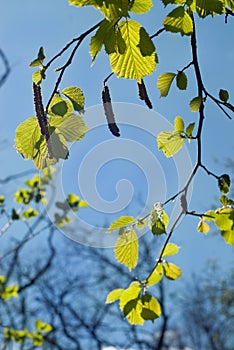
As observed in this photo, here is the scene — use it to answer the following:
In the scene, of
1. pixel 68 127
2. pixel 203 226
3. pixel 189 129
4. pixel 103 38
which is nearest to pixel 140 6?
pixel 103 38

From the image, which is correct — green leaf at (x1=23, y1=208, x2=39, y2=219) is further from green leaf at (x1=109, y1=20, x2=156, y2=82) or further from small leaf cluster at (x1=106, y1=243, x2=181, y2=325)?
green leaf at (x1=109, y1=20, x2=156, y2=82)

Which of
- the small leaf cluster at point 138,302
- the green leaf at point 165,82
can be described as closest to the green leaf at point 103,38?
the green leaf at point 165,82

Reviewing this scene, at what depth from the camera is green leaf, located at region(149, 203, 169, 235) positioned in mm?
798

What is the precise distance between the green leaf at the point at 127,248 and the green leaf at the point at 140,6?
1.25 feet

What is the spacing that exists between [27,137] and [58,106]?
0.18ft

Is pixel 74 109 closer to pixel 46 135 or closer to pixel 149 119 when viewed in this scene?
pixel 46 135

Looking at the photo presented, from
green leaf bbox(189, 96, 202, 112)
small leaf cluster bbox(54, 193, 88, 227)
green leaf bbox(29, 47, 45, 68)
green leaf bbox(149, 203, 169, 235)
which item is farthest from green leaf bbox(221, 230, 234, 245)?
small leaf cluster bbox(54, 193, 88, 227)

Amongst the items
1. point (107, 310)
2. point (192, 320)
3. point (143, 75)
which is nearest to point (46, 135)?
point (143, 75)

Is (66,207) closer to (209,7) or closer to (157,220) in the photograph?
(157,220)

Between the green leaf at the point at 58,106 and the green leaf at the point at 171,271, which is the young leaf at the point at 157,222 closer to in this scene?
the green leaf at the point at 171,271

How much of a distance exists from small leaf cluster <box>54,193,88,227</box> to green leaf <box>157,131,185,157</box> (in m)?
1.67

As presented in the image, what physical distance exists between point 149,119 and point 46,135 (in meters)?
0.36

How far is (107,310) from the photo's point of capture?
7.35 metres

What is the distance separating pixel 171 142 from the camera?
88cm
